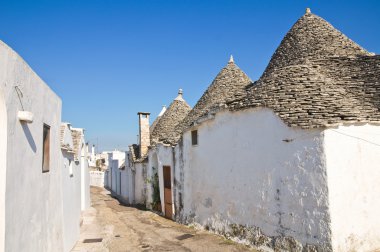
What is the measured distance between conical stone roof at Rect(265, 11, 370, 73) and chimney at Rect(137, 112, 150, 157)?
9.02 meters

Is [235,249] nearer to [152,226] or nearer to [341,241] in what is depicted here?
[341,241]

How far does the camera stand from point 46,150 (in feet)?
22.2

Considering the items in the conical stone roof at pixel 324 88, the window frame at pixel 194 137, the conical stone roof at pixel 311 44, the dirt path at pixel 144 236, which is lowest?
the dirt path at pixel 144 236

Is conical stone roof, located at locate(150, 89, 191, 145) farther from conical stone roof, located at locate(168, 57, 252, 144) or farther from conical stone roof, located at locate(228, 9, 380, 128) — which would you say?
conical stone roof, located at locate(228, 9, 380, 128)

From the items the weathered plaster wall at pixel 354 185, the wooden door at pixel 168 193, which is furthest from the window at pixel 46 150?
the wooden door at pixel 168 193

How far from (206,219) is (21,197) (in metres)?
7.65

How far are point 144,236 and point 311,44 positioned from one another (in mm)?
9496

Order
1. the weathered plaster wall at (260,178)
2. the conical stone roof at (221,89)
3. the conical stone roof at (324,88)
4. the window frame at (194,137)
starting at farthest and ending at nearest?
1. the conical stone roof at (221,89)
2. the window frame at (194,137)
3. the conical stone roof at (324,88)
4. the weathered plaster wall at (260,178)

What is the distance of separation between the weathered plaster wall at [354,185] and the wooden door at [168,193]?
883 centimetres

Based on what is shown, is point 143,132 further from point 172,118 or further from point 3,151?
point 3,151

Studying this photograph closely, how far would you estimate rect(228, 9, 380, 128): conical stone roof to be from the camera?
7.67 metres

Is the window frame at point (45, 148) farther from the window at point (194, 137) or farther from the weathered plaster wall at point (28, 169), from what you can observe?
the window at point (194, 137)

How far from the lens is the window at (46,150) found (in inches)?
254

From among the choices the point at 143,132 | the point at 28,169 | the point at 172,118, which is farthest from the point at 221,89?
the point at 28,169
